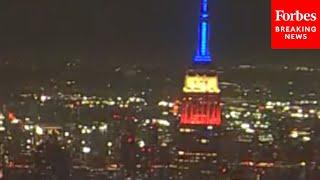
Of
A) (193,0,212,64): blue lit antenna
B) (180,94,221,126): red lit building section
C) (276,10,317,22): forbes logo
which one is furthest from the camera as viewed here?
(180,94,221,126): red lit building section

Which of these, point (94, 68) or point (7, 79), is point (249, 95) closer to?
point (94, 68)

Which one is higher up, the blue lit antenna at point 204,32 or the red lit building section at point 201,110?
the blue lit antenna at point 204,32

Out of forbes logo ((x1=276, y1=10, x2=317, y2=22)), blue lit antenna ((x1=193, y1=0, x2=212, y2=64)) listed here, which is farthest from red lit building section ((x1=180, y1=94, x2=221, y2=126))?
forbes logo ((x1=276, y1=10, x2=317, y2=22))

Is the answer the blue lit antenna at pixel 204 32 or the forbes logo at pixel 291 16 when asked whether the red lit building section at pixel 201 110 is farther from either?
the forbes logo at pixel 291 16

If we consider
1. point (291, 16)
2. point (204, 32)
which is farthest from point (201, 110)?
point (291, 16)

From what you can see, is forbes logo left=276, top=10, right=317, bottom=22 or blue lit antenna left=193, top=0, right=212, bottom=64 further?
blue lit antenna left=193, top=0, right=212, bottom=64

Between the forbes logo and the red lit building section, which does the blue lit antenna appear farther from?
the forbes logo

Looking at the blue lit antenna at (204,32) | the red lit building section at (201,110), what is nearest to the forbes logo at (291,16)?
the blue lit antenna at (204,32)

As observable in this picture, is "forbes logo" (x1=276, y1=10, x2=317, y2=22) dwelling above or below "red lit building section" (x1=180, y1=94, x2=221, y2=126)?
above

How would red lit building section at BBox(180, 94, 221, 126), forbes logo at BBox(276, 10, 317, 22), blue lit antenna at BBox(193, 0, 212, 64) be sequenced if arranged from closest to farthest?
1. forbes logo at BBox(276, 10, 317, 22)
2. blue lit antenna at BBox(193, 0, 212, 64)
3. red lit building section at BBox(180, 94, 221, 126)
